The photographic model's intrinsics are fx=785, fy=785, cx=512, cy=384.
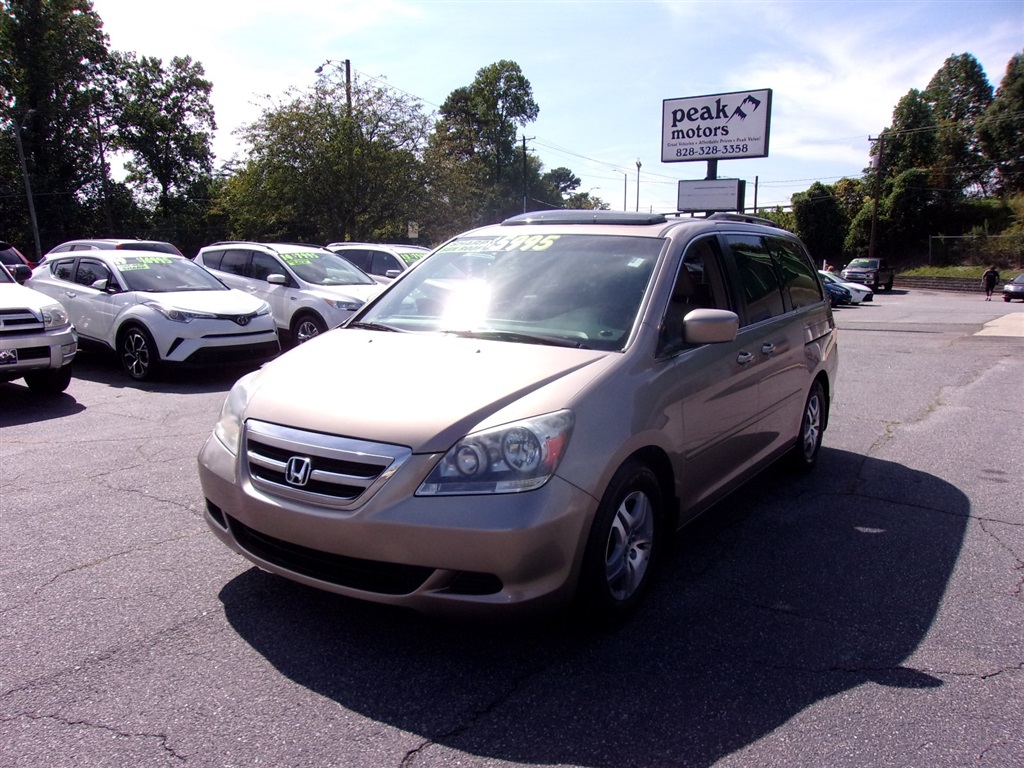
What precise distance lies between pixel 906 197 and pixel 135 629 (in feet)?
192

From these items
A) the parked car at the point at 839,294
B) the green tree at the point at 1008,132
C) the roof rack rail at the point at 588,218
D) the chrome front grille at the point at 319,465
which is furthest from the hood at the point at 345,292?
the green tree at the point at 1008,132

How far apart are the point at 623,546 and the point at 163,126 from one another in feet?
185

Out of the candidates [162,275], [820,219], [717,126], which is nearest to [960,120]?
[820,219]

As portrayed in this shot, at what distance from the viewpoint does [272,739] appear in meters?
2.54

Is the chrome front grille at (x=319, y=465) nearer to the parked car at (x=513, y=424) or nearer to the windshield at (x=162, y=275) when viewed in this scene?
the parked car at (x=513, y=424)

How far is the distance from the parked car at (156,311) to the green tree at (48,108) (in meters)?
41.0

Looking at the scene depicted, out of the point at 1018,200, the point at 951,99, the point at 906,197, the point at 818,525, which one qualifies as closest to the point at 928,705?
the point at 818,525

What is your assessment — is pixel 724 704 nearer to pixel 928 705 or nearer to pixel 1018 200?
pixel 928 705

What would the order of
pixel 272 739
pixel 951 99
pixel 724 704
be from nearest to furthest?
1. pixel 272 739
2. pixel 724 704
3. pixel 951 99

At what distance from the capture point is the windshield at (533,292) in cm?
375

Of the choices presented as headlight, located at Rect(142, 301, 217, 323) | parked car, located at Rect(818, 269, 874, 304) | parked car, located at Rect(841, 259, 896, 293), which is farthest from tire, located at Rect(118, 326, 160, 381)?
parked car, located at Rect(841, 259, 896, 293)

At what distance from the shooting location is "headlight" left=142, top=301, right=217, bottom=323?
368 inches

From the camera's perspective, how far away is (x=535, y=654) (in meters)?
3.12

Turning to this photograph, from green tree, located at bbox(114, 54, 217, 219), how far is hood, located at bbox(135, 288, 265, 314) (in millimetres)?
47753
